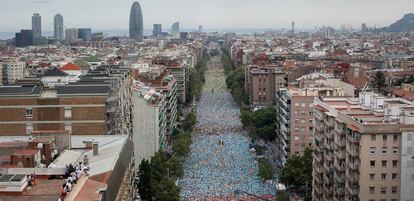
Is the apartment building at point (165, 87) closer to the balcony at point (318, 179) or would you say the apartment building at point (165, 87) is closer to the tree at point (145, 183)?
the tree at point (145, 183)

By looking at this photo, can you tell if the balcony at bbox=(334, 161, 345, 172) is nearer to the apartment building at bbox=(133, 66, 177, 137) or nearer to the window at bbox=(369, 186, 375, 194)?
the window at bbox=(369, 186, 375, 194)

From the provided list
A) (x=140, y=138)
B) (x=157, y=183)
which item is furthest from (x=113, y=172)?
(x=140, y=138)

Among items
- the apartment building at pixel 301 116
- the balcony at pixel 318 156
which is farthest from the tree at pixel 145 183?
the apartment building at pixel 301 116

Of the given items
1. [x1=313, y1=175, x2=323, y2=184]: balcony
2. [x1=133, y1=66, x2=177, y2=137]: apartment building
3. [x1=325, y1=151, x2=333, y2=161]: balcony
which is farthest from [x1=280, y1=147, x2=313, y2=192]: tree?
[x1=133, y1=66, x2=177, y2=137]: apartment building

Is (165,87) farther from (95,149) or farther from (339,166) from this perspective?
(95,149)

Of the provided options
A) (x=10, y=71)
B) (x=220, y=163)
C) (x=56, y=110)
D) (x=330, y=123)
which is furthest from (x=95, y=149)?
(x=10, y=71)

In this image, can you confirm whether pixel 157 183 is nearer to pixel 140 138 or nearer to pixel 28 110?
pixel 28 110
